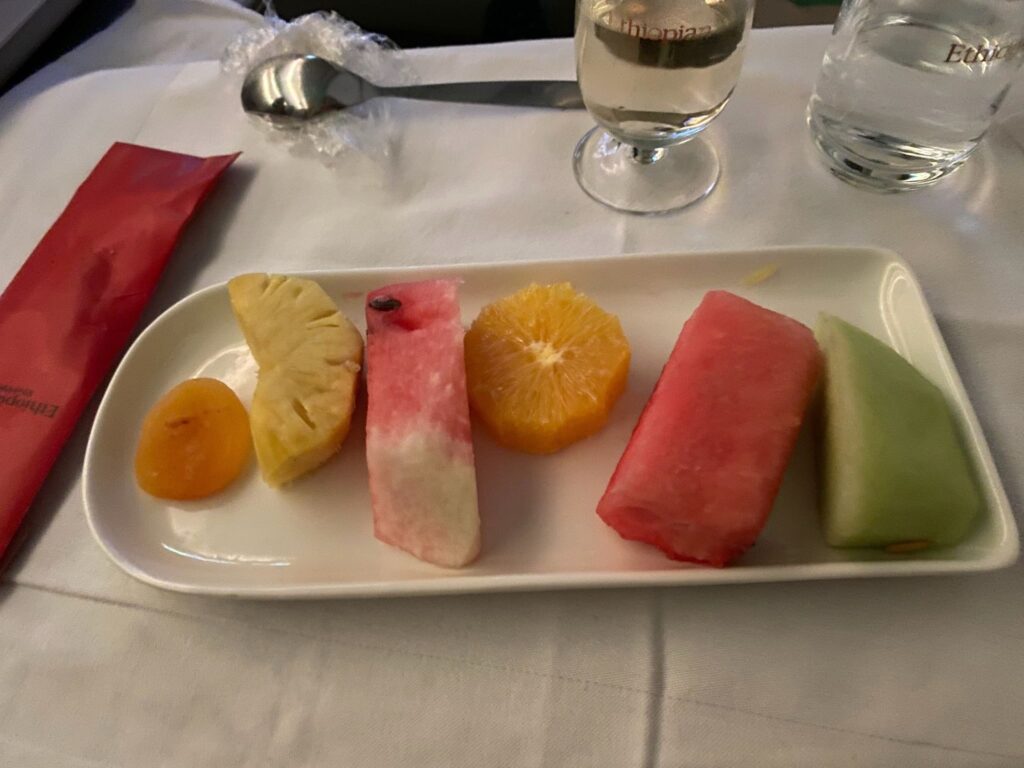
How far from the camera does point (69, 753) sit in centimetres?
54

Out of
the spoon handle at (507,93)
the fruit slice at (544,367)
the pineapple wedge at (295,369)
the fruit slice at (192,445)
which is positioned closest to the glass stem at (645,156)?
the spoon handle at (507,93)

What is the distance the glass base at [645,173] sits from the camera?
0.83 metres

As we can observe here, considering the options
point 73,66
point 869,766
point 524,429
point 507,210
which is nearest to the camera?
point 869,766

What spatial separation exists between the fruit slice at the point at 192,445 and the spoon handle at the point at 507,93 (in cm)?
50

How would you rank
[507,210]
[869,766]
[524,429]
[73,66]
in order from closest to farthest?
1. [869,766]
2. [524,429]
3. [507,210]
4. [73,66]

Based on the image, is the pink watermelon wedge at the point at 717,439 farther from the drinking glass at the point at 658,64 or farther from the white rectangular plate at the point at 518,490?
the drinking glass at the point at 658,64

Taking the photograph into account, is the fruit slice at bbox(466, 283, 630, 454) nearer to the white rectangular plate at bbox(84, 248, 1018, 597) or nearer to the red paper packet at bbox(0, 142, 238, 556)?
the white rectangular plate at bbox(84, 248, 1018, 597)

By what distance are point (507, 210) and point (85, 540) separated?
1.78ft

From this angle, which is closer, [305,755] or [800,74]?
[305,755]

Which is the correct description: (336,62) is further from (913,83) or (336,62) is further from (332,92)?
(913,83)

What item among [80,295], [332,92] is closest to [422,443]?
[80,295]

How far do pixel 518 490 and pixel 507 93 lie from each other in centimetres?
56

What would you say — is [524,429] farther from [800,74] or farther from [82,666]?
[800,74]

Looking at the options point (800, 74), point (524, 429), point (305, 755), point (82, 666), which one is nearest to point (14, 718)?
point (82, 666)
